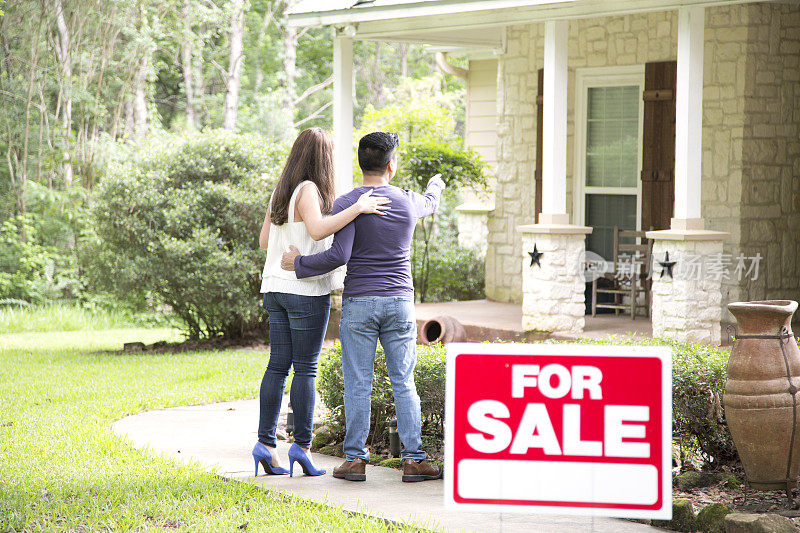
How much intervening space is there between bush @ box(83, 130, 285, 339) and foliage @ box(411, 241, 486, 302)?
9.00 ft

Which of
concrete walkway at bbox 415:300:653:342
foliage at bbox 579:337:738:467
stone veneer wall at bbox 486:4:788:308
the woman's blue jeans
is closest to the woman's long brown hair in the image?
the woman's blue jeans

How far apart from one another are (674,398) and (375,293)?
169cm

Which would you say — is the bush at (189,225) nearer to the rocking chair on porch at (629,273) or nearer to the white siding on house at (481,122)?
the white siding on house at (481,122)

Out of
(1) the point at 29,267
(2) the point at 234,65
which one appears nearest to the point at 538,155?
(1) the point at 29,267

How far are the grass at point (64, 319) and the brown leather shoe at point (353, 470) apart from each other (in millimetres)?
9460

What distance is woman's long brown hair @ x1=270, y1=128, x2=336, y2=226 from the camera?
16.5ft

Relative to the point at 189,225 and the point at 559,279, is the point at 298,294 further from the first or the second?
the point at 189,225

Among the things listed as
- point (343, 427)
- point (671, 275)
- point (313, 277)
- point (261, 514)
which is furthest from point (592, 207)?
point (261, 514)

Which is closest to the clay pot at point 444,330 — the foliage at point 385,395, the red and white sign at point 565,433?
the foliage at point 385,395

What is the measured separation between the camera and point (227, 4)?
20.6 m

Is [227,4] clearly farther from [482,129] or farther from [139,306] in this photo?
[139,306]

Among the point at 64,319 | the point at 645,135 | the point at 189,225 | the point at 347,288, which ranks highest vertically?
the point at 645,135

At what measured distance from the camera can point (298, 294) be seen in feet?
16.2

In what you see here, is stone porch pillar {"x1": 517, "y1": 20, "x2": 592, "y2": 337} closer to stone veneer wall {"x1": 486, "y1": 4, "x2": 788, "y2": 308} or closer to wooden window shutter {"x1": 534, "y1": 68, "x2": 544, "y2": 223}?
stone veneer wall {"x1": 486, "y1": 4, "x2": 788, "y2": 308}
